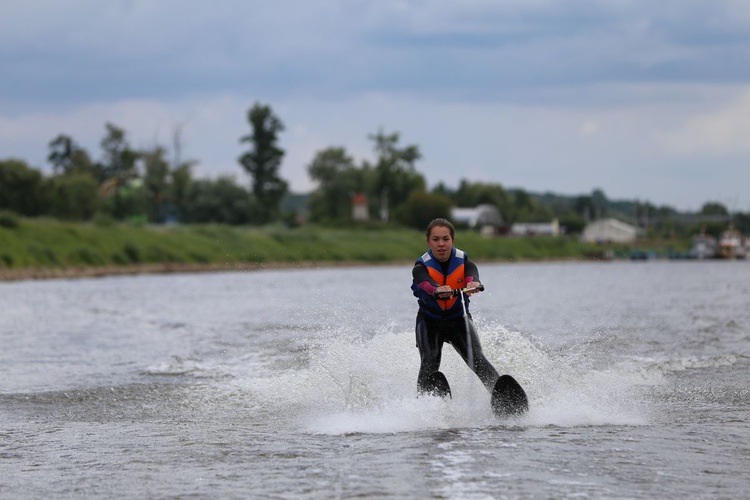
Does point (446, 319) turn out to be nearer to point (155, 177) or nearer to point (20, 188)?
point (20, 188)

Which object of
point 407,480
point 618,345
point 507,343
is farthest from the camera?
point 618,345

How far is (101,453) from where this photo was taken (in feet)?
31.6

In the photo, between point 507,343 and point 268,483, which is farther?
point 507,343

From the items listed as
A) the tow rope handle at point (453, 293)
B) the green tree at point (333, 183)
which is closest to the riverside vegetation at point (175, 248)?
the tow rope handle at point (453, 293)

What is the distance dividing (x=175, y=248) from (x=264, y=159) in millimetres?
48052

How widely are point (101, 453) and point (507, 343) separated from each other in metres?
7.16

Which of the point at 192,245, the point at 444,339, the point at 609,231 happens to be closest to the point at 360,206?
the point at 609,231

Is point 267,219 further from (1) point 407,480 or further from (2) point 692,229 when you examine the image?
(1) point 407,480

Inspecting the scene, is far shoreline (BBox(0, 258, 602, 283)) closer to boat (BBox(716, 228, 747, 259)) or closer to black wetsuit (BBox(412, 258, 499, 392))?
boat (BBox(716, 228, 747, 259))

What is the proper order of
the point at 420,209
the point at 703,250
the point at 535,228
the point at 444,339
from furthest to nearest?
the point at 535,228
the point at 703,250
the point at 420,209
the point at 444,339

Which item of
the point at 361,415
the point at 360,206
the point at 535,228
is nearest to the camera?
the point at 361,415

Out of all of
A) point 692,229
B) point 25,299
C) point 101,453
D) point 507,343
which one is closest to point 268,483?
point 101,453

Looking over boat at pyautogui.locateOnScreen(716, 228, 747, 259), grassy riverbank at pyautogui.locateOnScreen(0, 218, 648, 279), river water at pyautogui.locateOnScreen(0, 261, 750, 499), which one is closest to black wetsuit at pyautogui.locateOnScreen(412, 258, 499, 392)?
river water at pyautogui.locateOnScreen(0, 261, 750, 499)

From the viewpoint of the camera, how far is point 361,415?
10969 millimetres
